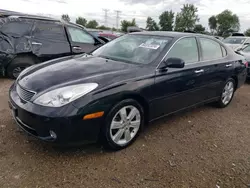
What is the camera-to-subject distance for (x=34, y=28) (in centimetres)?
600

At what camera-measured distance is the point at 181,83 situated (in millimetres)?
3539

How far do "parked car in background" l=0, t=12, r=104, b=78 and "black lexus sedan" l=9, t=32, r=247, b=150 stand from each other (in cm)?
262

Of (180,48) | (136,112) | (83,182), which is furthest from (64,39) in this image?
(83,182)

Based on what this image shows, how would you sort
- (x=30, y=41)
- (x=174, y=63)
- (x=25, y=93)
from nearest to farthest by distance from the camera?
(x=25, y=93)
(x=174, y=63)
(x=30, y=41)

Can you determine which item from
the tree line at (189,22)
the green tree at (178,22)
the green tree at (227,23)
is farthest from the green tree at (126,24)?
the green tree at (227,23)

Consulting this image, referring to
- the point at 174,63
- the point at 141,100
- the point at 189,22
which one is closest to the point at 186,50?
the point at 174,63

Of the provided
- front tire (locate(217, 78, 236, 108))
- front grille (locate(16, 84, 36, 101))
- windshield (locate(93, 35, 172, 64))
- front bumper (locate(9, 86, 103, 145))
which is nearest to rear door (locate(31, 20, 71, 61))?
windshield (locate(93, 35, 172, 64))

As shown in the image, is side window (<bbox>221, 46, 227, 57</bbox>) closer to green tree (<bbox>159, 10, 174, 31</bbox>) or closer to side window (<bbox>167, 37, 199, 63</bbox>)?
side window (<bbox>167, 37, 199, 63</bbox>)

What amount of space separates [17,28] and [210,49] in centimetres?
445

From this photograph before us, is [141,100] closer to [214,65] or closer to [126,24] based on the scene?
[214,65]

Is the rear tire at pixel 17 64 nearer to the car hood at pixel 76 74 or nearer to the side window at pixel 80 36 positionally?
the side window at pixel 80 36

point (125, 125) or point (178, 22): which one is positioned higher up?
point (125, 125)

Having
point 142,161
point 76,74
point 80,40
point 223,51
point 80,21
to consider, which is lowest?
point 80,21

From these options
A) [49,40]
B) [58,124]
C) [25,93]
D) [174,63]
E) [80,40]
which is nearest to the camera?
[58,124]
